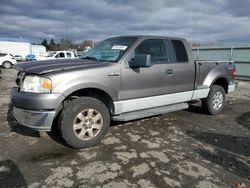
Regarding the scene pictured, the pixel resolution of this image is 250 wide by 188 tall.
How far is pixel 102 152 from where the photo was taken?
3912mm

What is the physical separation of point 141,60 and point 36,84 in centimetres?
179

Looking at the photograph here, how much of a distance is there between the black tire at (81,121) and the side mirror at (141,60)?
93 centimetres

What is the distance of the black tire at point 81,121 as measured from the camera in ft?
12.5

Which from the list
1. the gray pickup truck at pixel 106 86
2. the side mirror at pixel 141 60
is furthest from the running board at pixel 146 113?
the side mirror at pixel 141 60

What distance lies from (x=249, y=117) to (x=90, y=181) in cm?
506

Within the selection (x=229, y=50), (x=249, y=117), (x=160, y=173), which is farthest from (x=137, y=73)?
(x=229, y=50)

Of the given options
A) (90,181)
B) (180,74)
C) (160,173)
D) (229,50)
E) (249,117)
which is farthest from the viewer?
(229,50)

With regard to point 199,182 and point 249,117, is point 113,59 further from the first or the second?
point 249,117

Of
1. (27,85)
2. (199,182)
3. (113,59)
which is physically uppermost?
(113,59)

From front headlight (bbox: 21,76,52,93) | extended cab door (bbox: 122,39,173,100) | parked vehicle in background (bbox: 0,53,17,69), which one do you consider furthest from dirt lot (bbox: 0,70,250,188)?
parked vehicle in background (bbox: 0,53,17,69)

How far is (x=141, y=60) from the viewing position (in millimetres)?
4242

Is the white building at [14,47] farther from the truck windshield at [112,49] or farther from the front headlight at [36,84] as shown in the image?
the front headlight at [36,84]

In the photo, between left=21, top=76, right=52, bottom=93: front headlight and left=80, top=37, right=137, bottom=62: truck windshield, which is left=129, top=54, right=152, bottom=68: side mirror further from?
left=21, top=76, right=52, bottom=93: front headlight

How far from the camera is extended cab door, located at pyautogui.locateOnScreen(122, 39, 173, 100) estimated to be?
441 cm
